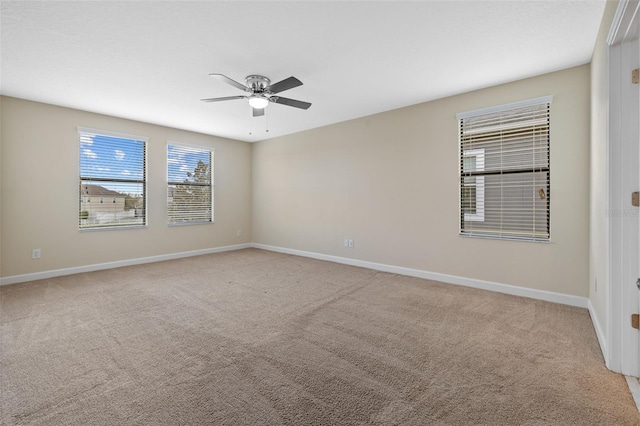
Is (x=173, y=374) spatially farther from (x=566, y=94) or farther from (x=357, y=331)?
(x=566, y=94)

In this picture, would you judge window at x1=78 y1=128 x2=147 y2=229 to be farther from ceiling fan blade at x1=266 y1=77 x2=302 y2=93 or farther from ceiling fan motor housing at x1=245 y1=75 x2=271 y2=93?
ceiling fan blade at x1=266 y1=77 x2=302 y2=93

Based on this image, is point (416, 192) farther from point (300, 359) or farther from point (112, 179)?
point (112, 179)

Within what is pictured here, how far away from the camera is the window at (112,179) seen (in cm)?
466

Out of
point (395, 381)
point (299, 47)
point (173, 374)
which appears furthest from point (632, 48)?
point (173, 374)

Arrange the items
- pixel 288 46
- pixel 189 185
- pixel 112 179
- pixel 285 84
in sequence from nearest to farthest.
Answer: pixel 288 46
pixel 285 84
pixel 112 179
pixel 189 185

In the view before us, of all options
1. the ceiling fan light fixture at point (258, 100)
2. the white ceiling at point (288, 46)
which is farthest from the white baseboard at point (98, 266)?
the ceiling fan light fixture at point (258, 100)

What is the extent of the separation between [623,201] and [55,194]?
6604 mm

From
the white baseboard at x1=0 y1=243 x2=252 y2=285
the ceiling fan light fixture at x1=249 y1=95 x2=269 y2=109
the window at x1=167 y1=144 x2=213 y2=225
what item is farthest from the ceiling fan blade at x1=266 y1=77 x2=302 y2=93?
the white baseboard at x1=0 y1=243 x2=252 y2=285

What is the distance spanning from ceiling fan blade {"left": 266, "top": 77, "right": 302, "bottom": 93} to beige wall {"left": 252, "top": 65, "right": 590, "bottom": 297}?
2160mm

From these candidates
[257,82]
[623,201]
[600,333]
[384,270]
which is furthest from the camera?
[384,270]

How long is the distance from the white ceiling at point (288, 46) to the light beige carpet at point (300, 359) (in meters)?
2.64

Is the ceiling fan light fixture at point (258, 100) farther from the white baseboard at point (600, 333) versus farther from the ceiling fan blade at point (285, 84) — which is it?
the white baseboard at point (600, 333)

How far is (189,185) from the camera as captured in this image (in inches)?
238

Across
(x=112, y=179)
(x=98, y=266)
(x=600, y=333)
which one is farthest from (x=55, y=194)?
(x=600, y=333)
